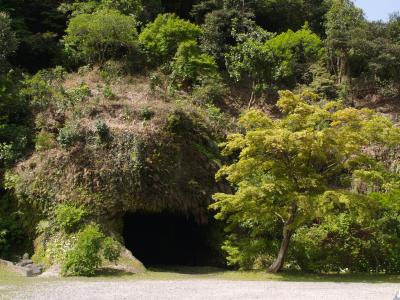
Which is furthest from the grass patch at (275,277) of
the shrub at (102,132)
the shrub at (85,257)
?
the shrub at (102,132)

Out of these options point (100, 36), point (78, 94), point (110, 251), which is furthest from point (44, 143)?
point (100, 36)

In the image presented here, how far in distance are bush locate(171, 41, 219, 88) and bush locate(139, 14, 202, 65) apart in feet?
3.70

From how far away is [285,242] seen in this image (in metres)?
17.4

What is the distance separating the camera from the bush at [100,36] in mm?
29359

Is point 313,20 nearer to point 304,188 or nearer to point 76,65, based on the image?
point 76,65

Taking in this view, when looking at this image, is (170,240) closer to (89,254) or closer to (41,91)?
(41,91)

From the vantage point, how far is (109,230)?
64.5 feet

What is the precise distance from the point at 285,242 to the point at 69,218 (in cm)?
797

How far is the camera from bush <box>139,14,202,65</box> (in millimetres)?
31031

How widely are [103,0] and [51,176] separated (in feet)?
53.8

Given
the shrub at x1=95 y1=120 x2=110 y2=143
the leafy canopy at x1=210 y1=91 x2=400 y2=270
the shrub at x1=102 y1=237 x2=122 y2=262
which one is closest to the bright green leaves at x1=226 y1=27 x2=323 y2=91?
the shrub at x1=95 y1=120 x2=110 y2=143

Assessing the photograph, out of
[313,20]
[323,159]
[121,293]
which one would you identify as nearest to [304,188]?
[323,159]

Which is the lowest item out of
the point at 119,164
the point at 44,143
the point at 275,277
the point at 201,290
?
the point at 201,290

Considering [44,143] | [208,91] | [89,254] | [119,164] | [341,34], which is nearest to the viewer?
[89,254]
